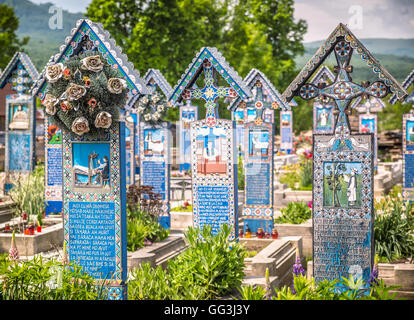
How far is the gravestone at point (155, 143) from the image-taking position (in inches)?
560

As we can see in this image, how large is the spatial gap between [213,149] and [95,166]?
352cm

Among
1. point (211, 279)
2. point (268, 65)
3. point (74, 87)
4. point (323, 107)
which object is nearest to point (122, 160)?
point (74, 87)

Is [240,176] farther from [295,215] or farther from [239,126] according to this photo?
[295,215]

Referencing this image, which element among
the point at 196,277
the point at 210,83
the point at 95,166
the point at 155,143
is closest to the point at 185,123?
the point at 155,143

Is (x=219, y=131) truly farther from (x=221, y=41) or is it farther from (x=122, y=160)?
(x=221, y=41)

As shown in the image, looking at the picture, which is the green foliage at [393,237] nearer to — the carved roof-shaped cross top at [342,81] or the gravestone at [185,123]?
the carved roof-shaped cross top at [342,81]

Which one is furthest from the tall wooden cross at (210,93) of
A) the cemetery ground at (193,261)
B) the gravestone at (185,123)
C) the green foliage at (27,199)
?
the gravestone at (185,123)

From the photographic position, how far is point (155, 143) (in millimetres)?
14430

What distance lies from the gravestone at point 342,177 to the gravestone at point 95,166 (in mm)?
2540

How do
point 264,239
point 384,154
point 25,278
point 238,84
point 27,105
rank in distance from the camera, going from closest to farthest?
point 25,278, point 238,84, point 264,239, point 27,105, point 384,154

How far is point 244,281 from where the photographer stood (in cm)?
850

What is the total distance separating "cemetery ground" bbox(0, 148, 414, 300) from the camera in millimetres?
6934

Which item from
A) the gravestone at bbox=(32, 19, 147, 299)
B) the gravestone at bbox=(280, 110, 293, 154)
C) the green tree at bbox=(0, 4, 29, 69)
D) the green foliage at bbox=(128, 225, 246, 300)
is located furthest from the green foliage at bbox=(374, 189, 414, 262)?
the green tree at bbox=(0, 4, 29, 69)
